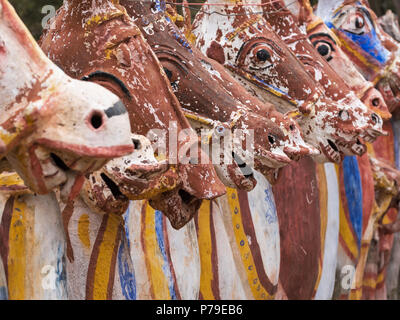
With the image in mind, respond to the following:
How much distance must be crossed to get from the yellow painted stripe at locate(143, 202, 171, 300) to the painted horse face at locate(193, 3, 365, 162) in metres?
0.90

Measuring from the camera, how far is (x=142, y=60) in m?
2.73

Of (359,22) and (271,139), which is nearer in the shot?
(271,139)

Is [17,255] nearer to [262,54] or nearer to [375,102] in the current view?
[262,54]

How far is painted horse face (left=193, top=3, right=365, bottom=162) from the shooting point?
151 inches

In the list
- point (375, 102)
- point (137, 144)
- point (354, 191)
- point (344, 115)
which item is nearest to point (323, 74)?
point (344, 115)

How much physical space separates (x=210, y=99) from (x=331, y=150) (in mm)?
1051

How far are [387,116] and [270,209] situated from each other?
0.91 metres

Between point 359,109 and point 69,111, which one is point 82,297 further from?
point 359,109

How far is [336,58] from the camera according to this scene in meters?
4.64

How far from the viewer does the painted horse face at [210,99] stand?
9.91ft

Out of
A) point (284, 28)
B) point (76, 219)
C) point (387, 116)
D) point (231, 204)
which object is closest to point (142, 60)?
point (76, 219)

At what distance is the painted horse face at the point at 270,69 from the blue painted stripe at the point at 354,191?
1022 mm

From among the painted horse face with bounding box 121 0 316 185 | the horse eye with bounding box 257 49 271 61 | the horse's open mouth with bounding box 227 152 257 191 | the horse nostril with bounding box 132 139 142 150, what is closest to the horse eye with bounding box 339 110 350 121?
the horse eye with bounding box 257 49 271 61

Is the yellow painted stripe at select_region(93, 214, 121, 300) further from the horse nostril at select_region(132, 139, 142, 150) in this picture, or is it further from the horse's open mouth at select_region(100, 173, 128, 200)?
the horse nostril at select_region(132, 139, 142, 150)
